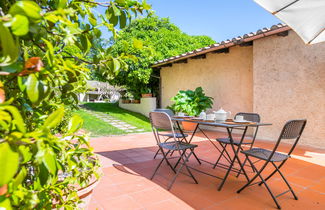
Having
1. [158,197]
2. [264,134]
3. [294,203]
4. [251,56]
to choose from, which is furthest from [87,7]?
[251,56]

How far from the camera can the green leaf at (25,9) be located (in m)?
0.39

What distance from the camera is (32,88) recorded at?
491 millimetres

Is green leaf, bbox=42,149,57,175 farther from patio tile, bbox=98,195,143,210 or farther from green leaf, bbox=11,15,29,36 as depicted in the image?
patio tile, bbox=98,195,143,210

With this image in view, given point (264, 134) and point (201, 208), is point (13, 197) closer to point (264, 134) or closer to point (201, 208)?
point (201, 208)

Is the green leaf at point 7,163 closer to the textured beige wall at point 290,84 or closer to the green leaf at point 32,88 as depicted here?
the green leaf at point 32,88

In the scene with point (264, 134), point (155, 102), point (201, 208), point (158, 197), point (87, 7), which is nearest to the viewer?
point (87, 7)

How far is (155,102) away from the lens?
9969 millimetres

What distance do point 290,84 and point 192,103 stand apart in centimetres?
298

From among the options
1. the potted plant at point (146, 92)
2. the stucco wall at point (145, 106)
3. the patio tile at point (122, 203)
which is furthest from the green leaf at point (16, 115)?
the potted plant at point (146, 92)

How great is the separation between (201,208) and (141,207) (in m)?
0.62

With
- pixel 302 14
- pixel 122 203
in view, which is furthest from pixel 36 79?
pixel 302 14

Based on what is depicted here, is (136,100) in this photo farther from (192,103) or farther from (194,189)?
(194,189)

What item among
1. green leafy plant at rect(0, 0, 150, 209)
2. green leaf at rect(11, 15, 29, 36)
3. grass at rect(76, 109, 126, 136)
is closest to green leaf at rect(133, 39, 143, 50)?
green leafy plant at rect(0, 0, 150, 209)

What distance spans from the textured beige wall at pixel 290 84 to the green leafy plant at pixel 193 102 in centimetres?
172
